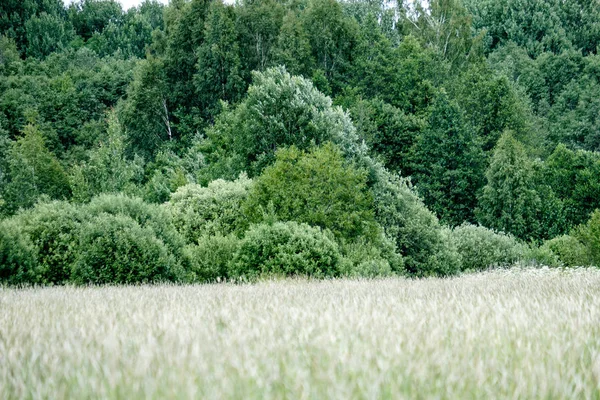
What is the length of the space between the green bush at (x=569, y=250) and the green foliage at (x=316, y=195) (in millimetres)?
20274

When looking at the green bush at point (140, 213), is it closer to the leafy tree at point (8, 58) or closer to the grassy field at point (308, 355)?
the grassy field at point (308, 355)

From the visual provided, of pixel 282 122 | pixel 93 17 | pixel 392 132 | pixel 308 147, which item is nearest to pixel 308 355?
pixel 308 147

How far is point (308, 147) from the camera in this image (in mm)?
32719

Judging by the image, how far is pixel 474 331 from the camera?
15.3ft

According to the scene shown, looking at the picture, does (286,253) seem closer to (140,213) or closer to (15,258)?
(140,213)

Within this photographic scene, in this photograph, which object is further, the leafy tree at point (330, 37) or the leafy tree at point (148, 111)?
the leafy tree at point (330, 37)

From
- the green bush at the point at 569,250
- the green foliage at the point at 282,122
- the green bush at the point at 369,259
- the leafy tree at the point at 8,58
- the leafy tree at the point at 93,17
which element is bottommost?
the green bush at the point at 569,250

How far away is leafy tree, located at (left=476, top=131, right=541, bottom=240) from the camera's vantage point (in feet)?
157

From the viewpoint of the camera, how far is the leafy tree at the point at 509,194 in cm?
4800

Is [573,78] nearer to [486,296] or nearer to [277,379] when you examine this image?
[486,296]

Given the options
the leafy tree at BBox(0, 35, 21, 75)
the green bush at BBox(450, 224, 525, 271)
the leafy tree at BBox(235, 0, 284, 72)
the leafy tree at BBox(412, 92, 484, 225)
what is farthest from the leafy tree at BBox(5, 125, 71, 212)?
the green bush at BBox(450, 224, 525, 271)

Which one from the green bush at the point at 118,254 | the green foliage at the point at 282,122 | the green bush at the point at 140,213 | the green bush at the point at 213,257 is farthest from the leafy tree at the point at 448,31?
the green bush at the point at 118,254

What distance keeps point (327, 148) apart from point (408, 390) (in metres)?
25.4

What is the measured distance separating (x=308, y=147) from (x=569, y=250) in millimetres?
21065
